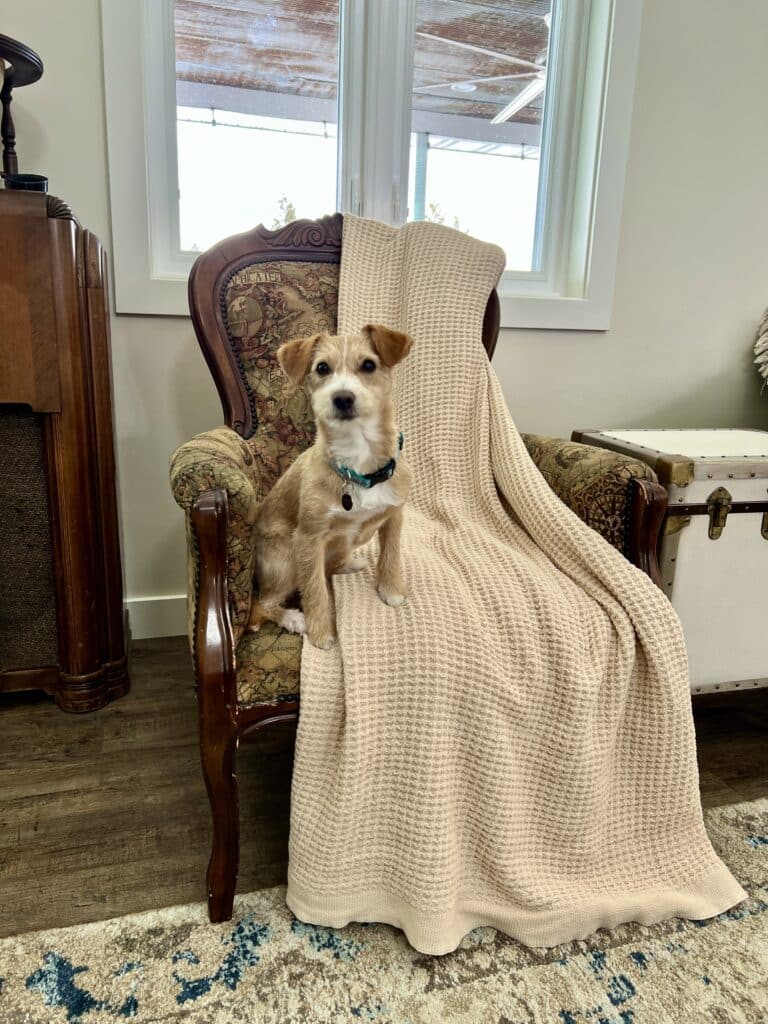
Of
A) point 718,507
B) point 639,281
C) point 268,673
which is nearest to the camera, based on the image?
point 268,673

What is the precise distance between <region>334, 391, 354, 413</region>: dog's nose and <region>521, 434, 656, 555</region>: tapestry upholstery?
66 centimetres

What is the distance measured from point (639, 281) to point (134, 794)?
2.43m

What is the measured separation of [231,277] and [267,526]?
0.76 metres

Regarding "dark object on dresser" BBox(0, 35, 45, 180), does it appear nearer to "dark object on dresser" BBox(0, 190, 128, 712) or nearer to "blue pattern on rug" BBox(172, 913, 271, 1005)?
"dark object on dresser" BBox(0, 190, 128, 712)

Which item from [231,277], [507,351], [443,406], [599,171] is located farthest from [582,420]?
[231,277]

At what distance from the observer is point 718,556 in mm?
1828

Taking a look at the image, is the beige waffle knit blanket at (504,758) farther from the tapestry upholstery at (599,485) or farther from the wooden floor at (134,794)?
the wooden floor at (134,794)

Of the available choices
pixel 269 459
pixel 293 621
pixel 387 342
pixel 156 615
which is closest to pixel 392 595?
pixel 293 621

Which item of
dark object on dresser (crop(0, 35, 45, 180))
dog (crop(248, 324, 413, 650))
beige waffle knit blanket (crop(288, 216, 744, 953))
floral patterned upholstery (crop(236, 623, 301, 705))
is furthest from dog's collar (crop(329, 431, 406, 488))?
dark object on dresser (crop(0, 35, 45, 180))

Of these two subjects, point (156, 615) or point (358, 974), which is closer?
point (358, 974)

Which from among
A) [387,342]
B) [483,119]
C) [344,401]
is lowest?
[344,401]

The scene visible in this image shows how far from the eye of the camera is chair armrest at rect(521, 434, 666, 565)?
1.51 metres

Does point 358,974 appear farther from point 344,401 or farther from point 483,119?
point 483,119

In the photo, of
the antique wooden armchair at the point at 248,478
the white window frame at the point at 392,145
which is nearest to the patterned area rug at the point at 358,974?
the antique wooden armchair at the point at 248,478
